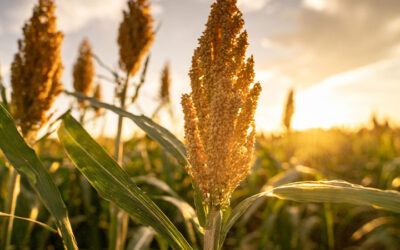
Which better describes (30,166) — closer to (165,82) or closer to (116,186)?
(116,186)

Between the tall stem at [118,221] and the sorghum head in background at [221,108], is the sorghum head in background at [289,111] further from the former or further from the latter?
the sorghum head in background at [221,108]

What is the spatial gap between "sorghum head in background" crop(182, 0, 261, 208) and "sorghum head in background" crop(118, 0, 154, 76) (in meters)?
1.50

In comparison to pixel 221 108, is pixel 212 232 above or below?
below

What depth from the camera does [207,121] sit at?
102 centimetres

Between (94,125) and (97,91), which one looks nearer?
(94,125)

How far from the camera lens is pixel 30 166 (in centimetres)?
108

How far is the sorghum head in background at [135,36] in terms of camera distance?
94.7 inches

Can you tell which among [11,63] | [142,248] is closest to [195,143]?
[142,248]

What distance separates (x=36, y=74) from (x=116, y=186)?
108 centimetres

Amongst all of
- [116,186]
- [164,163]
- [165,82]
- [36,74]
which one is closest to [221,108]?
[116,186]

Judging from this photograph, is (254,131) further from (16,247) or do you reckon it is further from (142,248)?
(16,247)

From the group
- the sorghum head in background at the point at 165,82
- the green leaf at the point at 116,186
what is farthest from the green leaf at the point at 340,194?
the sorghum head in background at the point at 165,82

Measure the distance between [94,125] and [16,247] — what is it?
1842mm

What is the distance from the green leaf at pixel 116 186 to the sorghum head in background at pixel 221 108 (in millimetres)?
221
